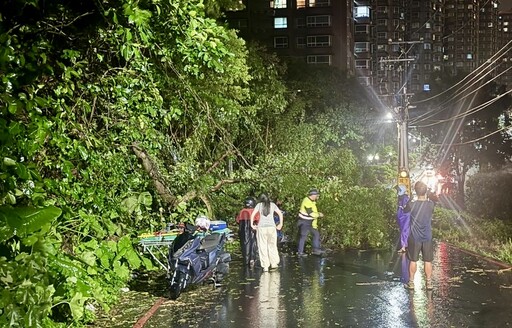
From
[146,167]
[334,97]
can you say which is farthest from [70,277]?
[334,97]

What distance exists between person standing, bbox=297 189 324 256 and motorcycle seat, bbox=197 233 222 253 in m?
3.48

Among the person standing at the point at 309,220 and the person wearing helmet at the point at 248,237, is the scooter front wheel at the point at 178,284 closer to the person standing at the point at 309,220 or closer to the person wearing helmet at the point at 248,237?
the person wearing helmet at the point at 248,237

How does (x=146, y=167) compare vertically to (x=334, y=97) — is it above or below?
below

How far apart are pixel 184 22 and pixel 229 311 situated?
427cm

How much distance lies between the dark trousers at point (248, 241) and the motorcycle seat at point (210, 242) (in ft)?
Result: 7.01

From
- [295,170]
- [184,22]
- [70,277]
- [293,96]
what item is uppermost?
[293,96]

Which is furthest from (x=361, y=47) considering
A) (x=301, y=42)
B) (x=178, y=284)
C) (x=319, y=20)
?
(x=178, y=284)

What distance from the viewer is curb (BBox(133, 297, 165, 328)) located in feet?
24.7

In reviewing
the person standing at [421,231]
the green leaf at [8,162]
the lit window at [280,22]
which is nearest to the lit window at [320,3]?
the lit window at [280,22]

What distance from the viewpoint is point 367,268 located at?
11609 millimetres

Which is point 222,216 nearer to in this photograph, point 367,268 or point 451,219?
point 367,268

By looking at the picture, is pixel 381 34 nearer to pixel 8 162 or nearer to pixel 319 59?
pixel 319 59

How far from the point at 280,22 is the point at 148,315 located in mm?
67746

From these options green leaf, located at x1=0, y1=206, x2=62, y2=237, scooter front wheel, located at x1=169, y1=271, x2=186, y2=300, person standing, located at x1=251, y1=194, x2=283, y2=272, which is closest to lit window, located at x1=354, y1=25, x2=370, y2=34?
person standing, located at x1=251, y1=194, x2=283, y2=272
